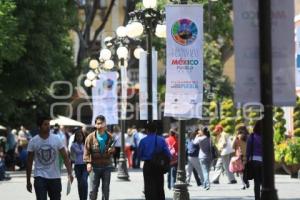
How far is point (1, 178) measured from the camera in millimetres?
27938

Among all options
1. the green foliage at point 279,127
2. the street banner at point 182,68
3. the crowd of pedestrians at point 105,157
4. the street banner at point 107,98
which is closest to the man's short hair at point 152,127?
the crowd of pedestrians at point 105,157

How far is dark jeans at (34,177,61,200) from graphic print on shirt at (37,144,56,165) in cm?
26

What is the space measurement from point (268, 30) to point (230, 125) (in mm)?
32536

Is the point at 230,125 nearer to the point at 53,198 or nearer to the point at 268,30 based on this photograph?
the point at 53,198

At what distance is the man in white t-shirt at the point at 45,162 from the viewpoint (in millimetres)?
12711

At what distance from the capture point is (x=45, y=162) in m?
12.8

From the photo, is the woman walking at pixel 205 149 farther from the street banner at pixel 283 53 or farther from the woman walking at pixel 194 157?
the street banner at pixel 283 53

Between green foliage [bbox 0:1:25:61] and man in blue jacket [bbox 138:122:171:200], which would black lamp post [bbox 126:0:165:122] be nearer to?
man in blue jacket [bbox 138:122:171:200]

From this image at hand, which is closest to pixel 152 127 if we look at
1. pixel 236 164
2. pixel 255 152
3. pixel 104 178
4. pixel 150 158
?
pixel 150 158

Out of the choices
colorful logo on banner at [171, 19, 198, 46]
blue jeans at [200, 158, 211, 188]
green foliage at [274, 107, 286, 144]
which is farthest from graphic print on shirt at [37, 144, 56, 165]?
green foliage at [274, 107, 286, 144]

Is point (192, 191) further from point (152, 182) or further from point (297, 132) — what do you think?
point (297, 132)

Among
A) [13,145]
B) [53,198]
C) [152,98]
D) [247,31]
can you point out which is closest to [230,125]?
[13,145]

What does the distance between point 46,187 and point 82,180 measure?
185 inches

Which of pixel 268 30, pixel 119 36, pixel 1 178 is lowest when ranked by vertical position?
pixel 1 178
